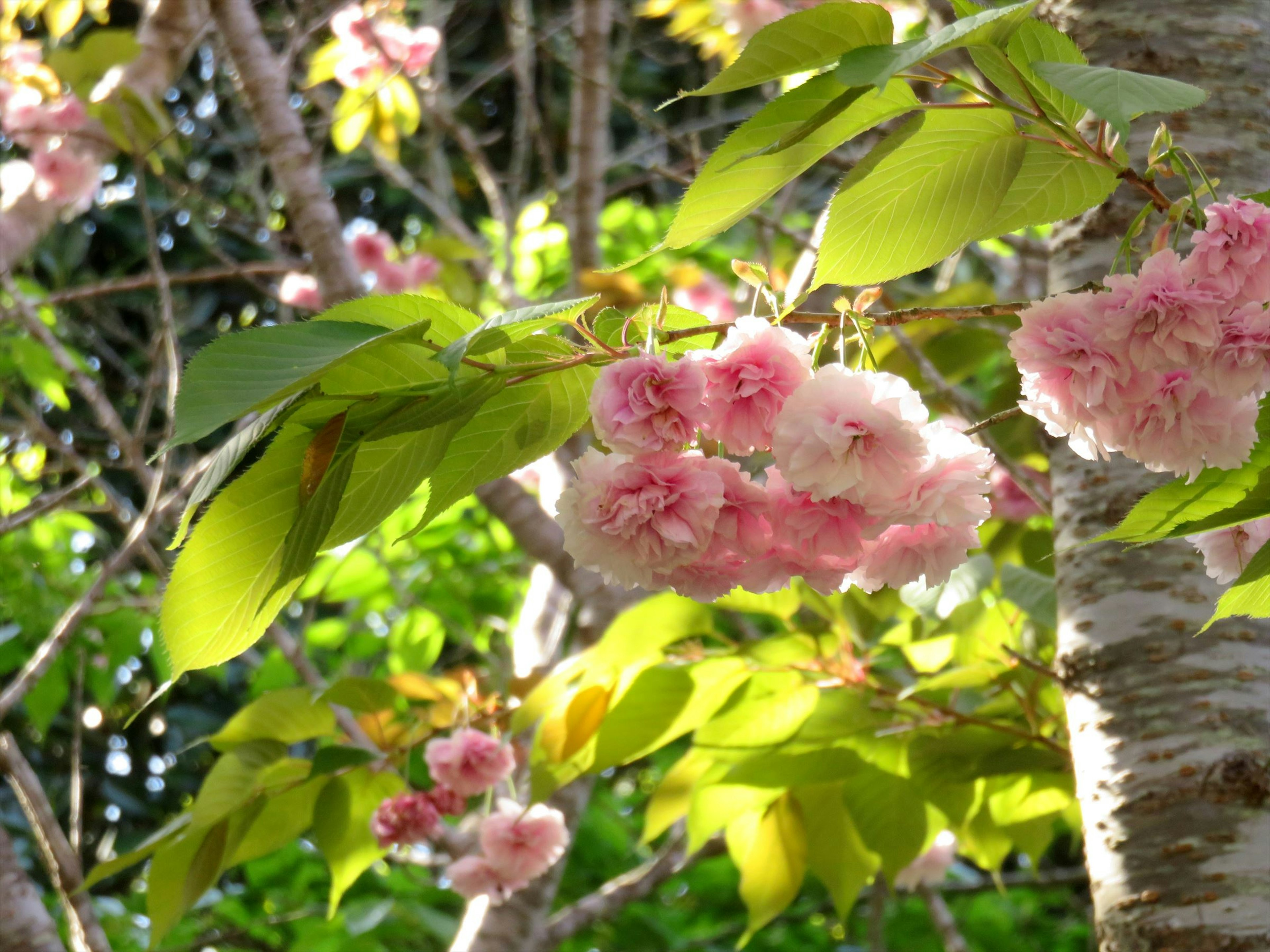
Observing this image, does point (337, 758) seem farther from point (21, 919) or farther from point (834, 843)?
point (834, 843)

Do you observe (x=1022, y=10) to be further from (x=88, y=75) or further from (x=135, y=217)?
(x=135, y=217)

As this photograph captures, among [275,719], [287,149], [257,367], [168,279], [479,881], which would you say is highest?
[257,367]

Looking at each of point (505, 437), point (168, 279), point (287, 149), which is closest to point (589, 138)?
point (287, 149)

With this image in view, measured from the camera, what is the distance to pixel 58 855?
1045mm

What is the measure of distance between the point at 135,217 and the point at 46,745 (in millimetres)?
2152

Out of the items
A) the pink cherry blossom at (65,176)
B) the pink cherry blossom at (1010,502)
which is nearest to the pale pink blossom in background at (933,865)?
the pink cherry blossom at (1010,502)

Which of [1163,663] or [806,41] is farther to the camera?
[1163,663]

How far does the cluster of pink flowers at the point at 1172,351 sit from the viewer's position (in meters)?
0.44

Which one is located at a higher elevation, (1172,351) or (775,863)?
(1172,351)

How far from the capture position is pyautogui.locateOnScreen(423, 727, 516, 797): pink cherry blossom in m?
1.24

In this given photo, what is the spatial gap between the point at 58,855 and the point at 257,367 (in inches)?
33.6

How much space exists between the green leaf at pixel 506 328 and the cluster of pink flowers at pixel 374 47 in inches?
78.6

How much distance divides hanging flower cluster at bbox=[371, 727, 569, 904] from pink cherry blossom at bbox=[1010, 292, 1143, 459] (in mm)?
891

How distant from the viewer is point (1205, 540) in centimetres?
56
